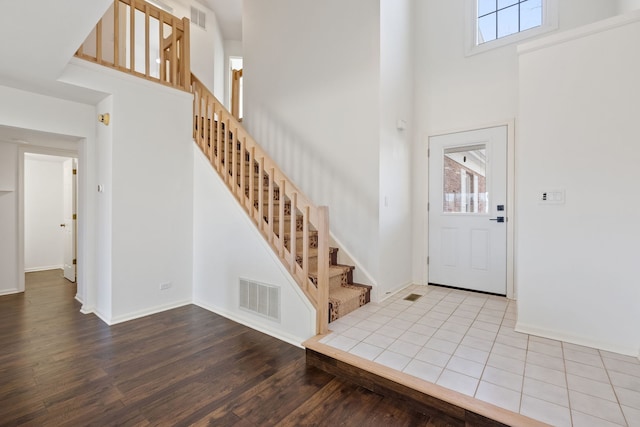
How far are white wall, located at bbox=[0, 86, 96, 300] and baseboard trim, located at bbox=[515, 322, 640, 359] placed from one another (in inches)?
180

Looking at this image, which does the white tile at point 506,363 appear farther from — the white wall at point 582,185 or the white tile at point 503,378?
the white wall at point 582,185

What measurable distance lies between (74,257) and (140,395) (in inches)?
157

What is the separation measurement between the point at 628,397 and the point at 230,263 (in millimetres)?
3323

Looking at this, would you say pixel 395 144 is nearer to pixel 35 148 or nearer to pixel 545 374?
pixel 545 374

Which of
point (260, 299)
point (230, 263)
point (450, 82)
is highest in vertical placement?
point (450, 82)

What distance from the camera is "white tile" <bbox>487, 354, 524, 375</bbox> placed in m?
2.10

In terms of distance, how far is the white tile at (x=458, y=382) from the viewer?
1.87 metres

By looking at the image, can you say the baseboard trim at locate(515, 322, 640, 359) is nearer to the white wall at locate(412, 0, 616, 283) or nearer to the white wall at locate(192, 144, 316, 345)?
the white wall at locate(412, 0, 616, 283)

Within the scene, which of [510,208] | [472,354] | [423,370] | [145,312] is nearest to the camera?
[423,370]

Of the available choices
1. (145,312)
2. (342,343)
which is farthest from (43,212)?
(342,343)

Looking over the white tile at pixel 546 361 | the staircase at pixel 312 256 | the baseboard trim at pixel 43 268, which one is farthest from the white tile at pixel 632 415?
the baseboard trim at pixel 43 268

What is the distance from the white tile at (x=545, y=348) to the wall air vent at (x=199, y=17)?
7.48 meters

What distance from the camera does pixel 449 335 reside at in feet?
8.77

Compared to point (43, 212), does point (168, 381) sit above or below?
below
